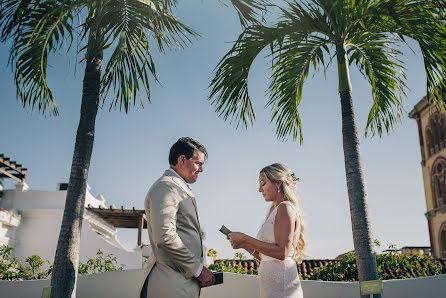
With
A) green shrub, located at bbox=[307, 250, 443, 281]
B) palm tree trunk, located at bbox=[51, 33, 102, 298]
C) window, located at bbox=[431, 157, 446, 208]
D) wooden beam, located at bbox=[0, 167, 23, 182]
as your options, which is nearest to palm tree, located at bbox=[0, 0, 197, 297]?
palm tree trunk, located at bbox=[51, 33, 102, 298]

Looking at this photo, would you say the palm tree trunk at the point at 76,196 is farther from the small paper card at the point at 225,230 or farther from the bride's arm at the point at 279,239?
the bride's arm at the point at 279,239

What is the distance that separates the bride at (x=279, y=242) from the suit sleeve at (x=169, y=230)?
51 cm

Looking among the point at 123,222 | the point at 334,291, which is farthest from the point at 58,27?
the point at 123,222

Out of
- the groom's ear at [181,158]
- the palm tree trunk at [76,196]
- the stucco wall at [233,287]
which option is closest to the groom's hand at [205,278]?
the groom's ear at [181,158]

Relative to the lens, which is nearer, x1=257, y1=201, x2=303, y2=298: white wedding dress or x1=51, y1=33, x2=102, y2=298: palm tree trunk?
x1=257, y1=201, x2=303, y2=298: white wedding dress

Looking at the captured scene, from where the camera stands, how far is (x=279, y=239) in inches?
118

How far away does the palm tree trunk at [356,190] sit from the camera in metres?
5.26

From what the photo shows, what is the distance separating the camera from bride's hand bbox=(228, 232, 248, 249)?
10.0 feet

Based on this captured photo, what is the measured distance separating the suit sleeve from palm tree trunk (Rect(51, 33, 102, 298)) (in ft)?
10.2

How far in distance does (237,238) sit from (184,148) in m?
0.73

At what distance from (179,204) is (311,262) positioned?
45.0ft

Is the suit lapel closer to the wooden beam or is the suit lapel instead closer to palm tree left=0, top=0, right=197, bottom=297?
palm tree left=0, top=0, right=197, bottom=297

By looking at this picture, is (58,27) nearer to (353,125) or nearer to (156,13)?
(156,13)

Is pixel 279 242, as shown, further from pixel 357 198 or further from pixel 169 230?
pixel 357 198
